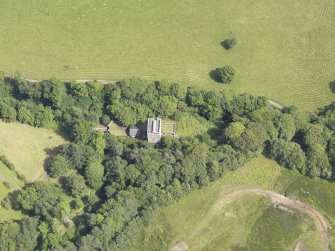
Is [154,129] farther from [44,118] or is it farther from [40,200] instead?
[40,200]

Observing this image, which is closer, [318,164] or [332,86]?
[318,164]

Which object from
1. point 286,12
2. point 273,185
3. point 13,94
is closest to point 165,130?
point 273,185

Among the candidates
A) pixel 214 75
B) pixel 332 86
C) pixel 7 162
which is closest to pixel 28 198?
pixel 7 162

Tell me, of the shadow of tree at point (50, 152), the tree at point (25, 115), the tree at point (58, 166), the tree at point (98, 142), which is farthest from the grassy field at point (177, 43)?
the tree at point (58, 166)

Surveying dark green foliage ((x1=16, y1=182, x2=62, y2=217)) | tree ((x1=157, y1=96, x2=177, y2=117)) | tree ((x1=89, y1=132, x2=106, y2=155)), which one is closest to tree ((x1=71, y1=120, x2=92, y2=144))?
tree ((x1=89, y1=132, x2=106, y2=155))

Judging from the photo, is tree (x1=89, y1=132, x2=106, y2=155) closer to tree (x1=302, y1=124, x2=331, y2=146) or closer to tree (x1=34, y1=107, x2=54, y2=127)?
tree (x1=34, y1=107, x2=54, y2=127)

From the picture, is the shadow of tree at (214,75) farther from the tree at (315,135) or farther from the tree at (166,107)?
the tree at (315,135)
